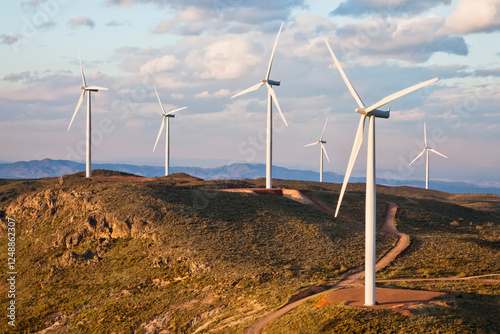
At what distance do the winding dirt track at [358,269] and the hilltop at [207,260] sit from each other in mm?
1203

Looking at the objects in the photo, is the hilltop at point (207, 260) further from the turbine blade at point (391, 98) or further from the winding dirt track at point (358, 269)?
the turbine blade at point (391, 98)

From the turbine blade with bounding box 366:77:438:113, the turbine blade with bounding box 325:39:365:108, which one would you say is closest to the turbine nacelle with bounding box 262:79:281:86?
the turbine blade with bounding box 325:39:365:108

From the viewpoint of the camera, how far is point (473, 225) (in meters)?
102

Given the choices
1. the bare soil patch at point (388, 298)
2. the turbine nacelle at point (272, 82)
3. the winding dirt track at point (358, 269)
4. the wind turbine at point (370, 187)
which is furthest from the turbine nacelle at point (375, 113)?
the turbine nacelle at point (272, 82)

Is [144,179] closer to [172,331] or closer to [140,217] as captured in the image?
[140,217]

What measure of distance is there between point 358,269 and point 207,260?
63.9 ft

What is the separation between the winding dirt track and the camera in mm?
42787

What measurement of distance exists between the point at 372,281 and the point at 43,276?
52493 mm

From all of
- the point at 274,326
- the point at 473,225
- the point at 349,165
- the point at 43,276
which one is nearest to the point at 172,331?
the point at 274,326

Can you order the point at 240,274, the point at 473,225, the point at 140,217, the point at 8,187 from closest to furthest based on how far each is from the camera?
1. the point at 240,274
2. the point at 140,217
3. the point at 473,225
4. the point at 8,187

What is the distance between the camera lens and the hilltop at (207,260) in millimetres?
47062

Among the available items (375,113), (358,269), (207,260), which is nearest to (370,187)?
(375,113)

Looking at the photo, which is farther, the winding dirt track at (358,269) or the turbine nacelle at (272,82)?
the turbine nacelle at (272,82)

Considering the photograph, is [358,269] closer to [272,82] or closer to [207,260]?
[207,260]
